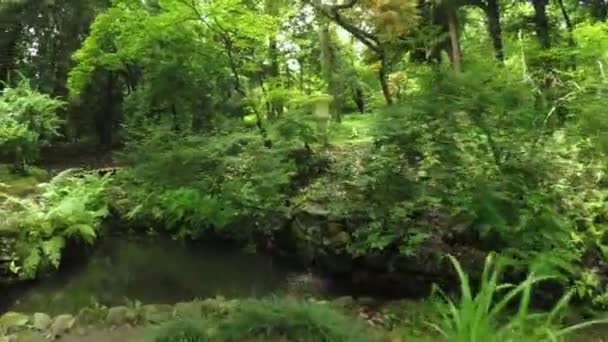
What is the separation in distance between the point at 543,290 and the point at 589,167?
139 centimetres

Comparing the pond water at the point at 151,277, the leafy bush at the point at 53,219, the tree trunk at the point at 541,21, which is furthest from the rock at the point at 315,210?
the tree trunk at the point at 541,21

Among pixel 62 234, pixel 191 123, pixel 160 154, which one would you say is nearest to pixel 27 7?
pixel 191 123

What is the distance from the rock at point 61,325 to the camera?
4.18m

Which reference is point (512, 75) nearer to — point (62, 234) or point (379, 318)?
point (379, 318)

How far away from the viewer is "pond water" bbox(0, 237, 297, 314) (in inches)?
215

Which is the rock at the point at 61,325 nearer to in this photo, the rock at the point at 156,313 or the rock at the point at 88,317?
the rock at the point at 88,317

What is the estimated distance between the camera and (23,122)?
911cm

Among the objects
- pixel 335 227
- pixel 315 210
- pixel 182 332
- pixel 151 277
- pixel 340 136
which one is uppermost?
pixel 340 136

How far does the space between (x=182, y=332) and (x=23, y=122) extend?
23.9 feet

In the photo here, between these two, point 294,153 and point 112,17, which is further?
point 112,17

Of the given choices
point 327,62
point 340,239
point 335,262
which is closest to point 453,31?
point 327,62

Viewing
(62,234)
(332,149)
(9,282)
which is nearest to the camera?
(9,282)

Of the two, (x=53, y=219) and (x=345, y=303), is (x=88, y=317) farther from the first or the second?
(x=53, y=219)

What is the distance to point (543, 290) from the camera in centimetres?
443
